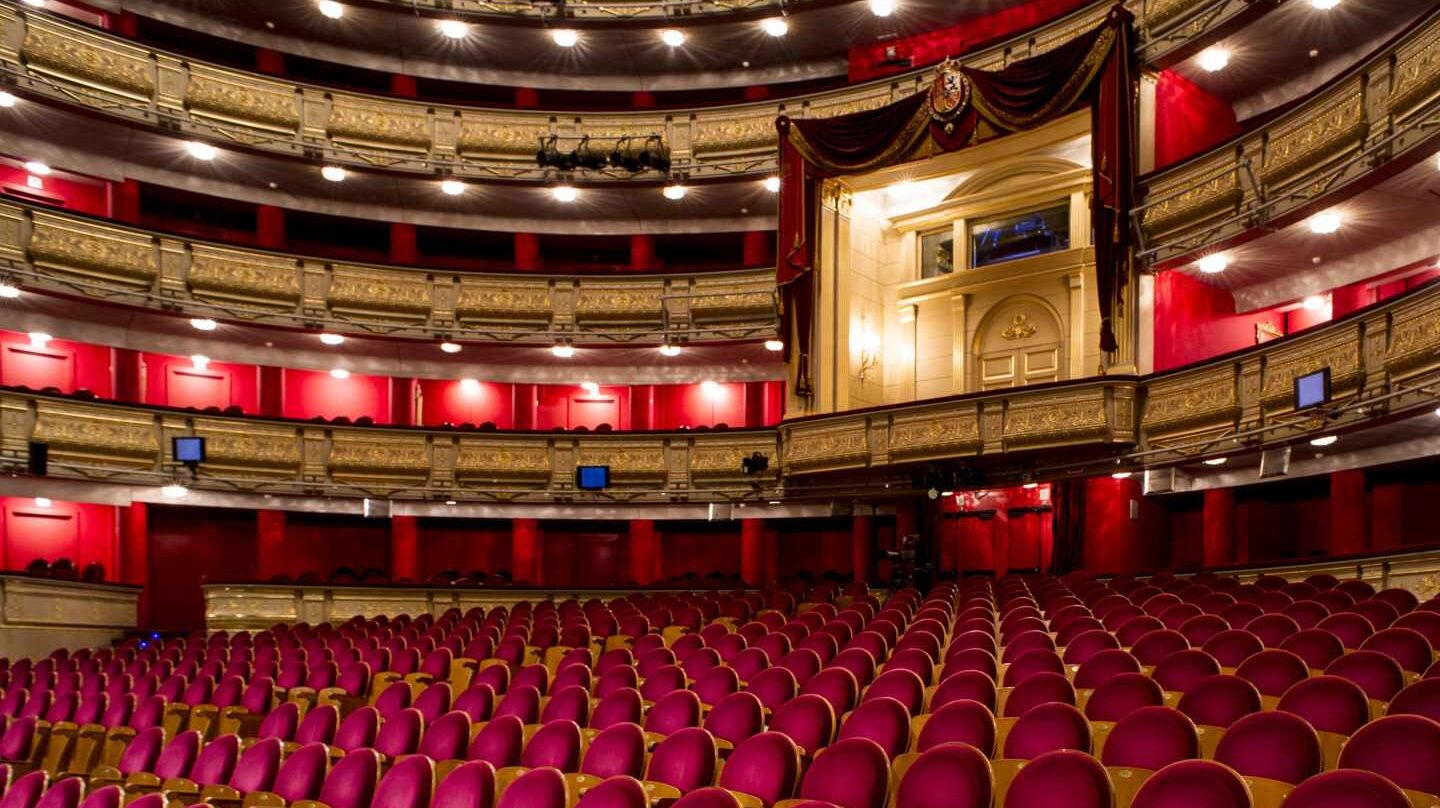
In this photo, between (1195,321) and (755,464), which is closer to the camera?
(1195,321)

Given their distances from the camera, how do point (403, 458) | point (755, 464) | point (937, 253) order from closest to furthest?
1. point (755, 464)
2. point (403, 458)
3. point (937, 253)

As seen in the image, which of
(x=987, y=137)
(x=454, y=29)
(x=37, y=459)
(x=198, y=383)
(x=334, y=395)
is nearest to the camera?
(x=37, y=459)

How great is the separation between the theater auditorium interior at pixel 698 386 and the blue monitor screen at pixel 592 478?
0.03m

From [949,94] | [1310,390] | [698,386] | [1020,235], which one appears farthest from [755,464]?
[1310,390]

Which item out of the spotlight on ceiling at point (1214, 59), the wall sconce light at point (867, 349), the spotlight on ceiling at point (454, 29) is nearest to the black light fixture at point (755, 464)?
the wall sconce light at point (867, 349)

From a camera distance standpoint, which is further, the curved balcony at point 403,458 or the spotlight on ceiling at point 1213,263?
the curved balcony at point 403,458

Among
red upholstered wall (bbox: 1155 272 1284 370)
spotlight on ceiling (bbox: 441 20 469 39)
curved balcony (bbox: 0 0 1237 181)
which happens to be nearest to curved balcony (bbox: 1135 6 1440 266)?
red upholstered wall (bbox: 1155 272 1284 370)

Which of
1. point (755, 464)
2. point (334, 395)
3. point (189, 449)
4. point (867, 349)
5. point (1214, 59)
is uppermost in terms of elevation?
point (1214, 59)

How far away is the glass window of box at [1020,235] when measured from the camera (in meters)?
9.92

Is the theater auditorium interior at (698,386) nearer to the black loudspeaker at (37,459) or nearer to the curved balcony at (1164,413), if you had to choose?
the curved balcony at (1164,413)

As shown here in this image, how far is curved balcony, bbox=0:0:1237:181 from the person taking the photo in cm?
949

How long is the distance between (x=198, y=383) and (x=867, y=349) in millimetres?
5829

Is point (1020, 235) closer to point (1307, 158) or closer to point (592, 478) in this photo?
point (1307, 158)

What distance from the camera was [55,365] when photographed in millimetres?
10039
